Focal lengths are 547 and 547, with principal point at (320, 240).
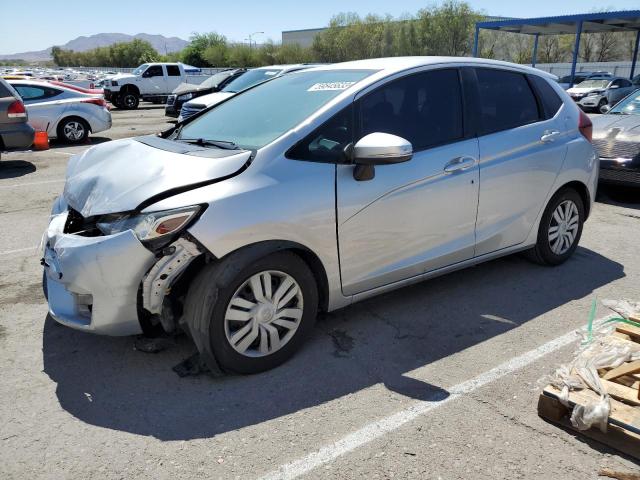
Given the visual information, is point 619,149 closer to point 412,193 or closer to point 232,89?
point 412,193

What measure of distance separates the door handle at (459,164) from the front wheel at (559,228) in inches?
46.9

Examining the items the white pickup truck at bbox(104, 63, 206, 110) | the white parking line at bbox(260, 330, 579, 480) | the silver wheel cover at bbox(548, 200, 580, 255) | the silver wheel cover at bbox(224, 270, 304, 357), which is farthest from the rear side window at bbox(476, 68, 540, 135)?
the white pickup truck at bbox(104, 63, 206, 110)

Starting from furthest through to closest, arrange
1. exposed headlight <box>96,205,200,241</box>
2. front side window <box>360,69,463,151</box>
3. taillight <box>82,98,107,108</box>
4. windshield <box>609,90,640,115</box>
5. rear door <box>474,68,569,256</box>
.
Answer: taillight <box>82,98,107,108</box> < windshield <box>609,90,640,115</box> < rear door <box>474,68,569,256</box> < front side window <box>360,69,463,151</box> < exposed headlight <box>96,205,200,241</box>

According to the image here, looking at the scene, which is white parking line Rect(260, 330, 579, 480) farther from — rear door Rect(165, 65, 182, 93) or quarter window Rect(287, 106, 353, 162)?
rear door Rect(165, 65, 182, 93)

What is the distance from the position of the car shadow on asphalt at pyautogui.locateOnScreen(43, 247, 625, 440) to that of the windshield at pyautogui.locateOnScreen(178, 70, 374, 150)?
4.65 feet

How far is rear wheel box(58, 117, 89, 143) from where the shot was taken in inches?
508

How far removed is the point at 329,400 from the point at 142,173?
1.71 metres

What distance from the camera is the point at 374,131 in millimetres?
3604

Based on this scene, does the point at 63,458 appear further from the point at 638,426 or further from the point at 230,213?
the point at 638,426

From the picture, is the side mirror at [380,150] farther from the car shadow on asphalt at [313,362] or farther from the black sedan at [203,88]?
the black sedan at [203,88]

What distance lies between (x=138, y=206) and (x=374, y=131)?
1.58 meters

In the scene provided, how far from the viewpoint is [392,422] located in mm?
2848

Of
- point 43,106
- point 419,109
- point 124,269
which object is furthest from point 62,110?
point 124,269

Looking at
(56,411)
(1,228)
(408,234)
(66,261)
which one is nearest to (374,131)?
(408,234)
